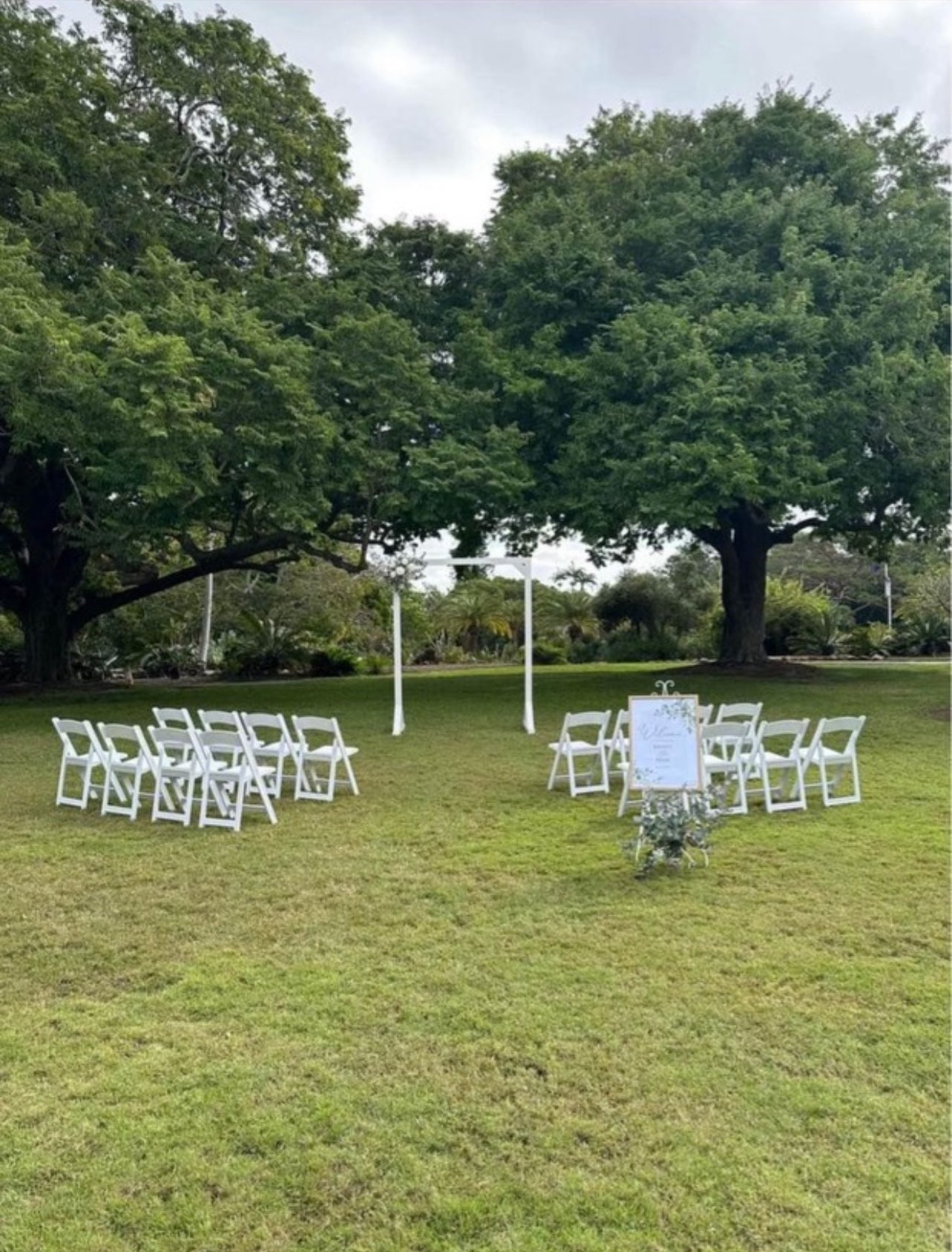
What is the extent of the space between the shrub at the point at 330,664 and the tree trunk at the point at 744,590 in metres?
9.39

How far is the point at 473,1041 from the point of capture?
10.5 feet

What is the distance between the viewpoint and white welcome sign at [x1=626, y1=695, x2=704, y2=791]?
5.57 metres

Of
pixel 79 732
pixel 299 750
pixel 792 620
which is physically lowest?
pixel 299 750

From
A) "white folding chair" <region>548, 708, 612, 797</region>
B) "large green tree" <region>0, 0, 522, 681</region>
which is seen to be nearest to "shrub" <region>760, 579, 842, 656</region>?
"large green tree" <region>0, 0, 522, 681</region>

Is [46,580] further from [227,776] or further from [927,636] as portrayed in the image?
[927,636]

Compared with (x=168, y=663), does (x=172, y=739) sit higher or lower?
lower

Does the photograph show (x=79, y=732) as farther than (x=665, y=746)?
Yes

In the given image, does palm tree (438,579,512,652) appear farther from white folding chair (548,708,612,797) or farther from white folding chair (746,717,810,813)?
white folding chair (746,717,810,813)

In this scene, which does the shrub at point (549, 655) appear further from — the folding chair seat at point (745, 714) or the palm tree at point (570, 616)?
the folding chair seat at point (745, 714)

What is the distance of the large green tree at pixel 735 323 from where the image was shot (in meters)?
11.8

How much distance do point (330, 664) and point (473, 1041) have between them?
1858 centimetres

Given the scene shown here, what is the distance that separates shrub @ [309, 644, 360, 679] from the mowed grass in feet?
49.1

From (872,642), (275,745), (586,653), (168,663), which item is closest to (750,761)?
(275,745)

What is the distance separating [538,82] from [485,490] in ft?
17.7
